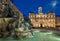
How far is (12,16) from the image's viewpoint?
15.5 meters

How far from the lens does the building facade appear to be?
25189mm

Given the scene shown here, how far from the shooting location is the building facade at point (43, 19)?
25.2 m

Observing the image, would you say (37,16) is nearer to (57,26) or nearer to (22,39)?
(57,26)

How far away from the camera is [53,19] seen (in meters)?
26.9

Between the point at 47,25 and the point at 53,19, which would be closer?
the point at 47,25

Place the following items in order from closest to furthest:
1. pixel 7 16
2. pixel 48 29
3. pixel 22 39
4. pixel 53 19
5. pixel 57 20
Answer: pixel 22 39 → pixel 7 16 → pixel 48 29 → pixel 57 20 → pixel 53 19

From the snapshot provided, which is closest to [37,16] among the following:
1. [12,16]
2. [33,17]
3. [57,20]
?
[33,17]

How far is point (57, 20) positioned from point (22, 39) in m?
12.0

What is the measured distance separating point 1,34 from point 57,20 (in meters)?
12.3

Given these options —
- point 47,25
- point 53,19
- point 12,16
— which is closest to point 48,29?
point 47,25

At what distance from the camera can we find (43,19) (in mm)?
28531

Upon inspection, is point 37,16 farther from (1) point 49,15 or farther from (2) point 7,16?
(2) point 7,16

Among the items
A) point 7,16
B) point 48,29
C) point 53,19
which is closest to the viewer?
point 7,16

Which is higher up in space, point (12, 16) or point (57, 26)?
point (12, 16)
